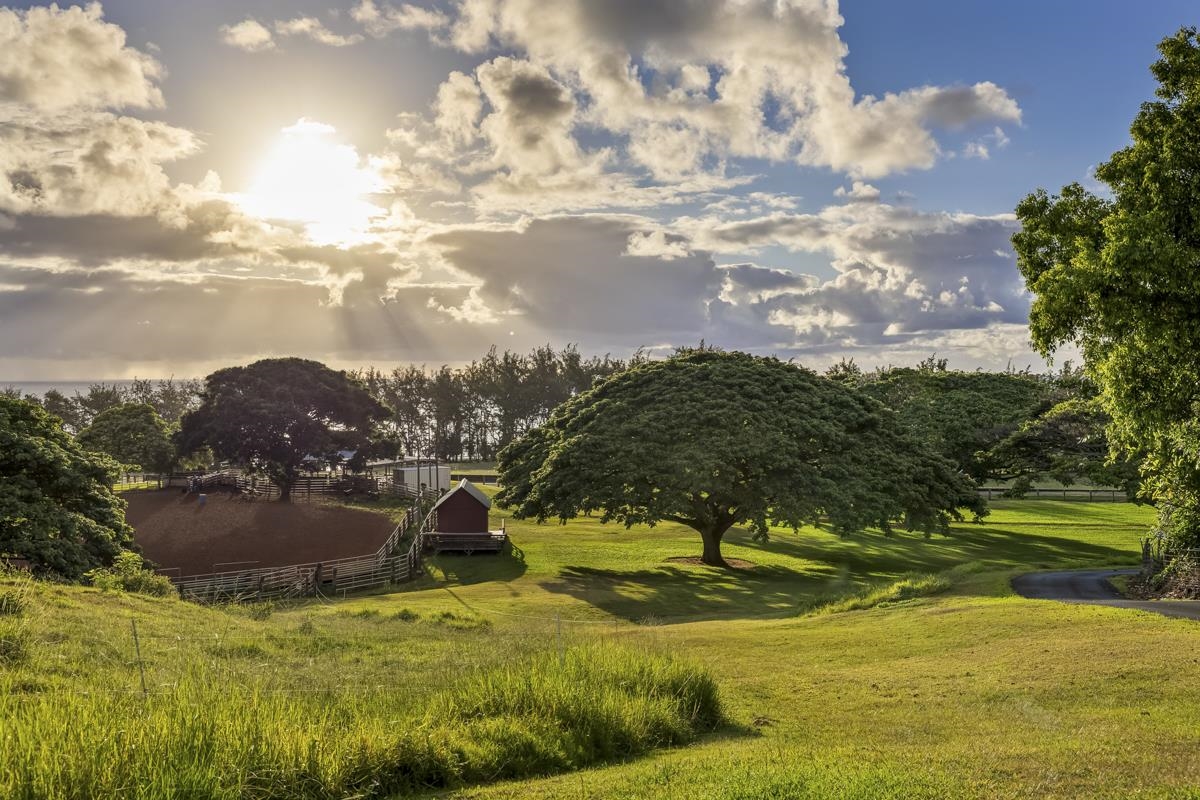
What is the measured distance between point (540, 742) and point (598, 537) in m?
Answer: 44.7

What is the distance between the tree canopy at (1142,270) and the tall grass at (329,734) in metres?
13.9

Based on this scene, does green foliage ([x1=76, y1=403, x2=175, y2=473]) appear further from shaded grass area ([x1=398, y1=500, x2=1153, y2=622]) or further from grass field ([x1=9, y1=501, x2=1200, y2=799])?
grass field ([x1=9, y1=501, x2=1200, y2=799])

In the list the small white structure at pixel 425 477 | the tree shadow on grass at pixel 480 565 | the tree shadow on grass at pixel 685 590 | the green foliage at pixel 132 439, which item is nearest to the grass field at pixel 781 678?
the tree shadow on grass at pixel 685 590

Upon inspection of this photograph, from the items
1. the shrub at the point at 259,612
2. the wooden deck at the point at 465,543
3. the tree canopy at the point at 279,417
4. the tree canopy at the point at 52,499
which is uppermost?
the tree canopy at the point at 279,417

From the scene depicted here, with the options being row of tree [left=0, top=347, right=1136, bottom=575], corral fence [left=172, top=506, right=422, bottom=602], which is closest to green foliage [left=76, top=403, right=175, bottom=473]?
row of tree [left=0, top=347, right=1136, bottom=575]

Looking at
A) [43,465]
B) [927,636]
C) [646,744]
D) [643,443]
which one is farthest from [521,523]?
[646,744]

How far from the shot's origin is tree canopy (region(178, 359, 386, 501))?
63781mm

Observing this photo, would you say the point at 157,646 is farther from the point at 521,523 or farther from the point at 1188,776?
the point at 521,523

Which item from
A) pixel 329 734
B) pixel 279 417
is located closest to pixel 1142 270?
pixel 329 734

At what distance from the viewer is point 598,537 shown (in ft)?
180

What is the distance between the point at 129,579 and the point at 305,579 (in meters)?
11.0

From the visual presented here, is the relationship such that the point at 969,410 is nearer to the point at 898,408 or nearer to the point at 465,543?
the point at 898,408

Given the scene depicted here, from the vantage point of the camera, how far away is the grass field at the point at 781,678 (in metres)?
9.17

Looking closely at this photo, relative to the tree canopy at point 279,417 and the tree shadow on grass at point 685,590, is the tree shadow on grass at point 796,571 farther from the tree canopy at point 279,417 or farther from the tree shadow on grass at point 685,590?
the tree canopy at point 279,417
